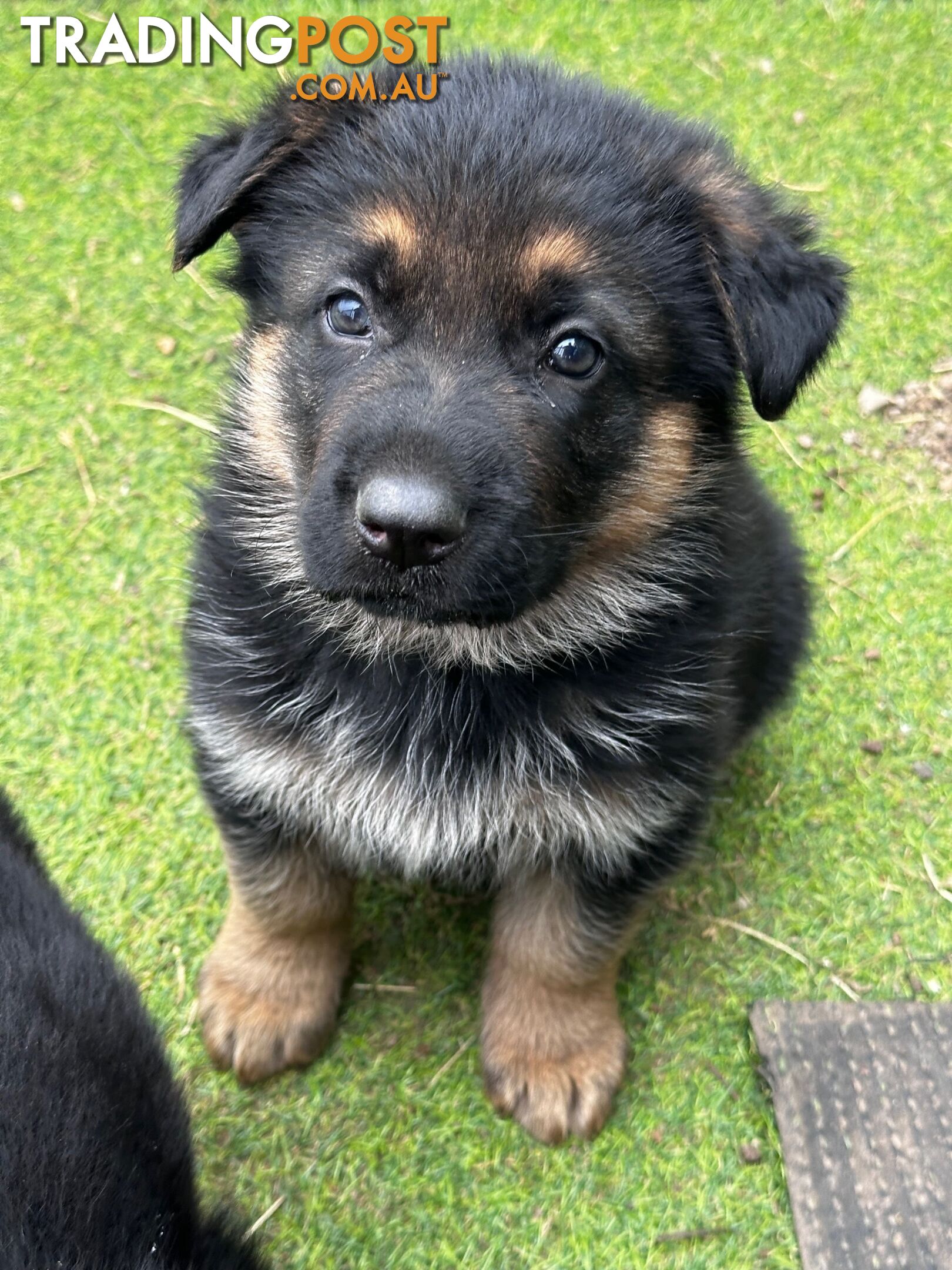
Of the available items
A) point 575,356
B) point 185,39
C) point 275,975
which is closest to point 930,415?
point 575,356

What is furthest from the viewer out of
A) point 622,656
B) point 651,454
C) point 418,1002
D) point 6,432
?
point 6,432

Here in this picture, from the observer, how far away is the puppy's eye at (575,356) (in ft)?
6.15

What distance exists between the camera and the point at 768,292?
187cm

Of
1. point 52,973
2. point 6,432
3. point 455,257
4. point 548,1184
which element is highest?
point 455,257

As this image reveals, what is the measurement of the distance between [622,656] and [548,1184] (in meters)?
1.14

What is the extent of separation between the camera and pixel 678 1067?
2557mm

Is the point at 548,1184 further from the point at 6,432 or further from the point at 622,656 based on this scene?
the point at 6,432

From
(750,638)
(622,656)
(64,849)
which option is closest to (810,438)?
(750,638)

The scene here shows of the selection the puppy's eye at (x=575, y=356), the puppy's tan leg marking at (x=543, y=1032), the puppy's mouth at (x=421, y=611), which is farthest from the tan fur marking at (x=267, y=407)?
the puppy's tan leg marking at (x=543, y=1032)

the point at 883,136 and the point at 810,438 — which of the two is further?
the point at 883,136

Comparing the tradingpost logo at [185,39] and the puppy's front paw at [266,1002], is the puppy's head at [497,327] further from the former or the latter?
the tradingpost logo at [185,39]

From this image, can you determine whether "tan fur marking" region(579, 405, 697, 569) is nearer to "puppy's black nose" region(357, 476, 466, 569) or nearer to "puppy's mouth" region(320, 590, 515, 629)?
"puppy's mouth" region(320, 590, 515, 629)

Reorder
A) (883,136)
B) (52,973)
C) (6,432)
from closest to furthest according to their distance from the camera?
(52,973) < (6,432) < (883,136)

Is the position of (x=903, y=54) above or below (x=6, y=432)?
above
